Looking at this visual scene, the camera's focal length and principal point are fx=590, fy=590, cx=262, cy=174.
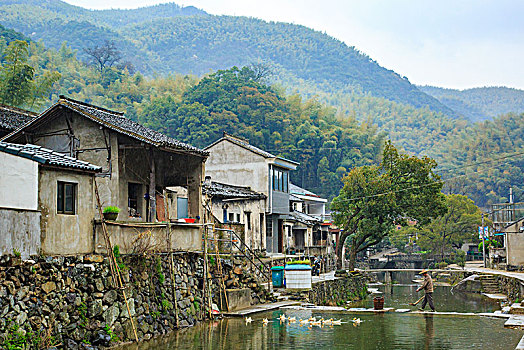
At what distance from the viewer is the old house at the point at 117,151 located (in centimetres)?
2080

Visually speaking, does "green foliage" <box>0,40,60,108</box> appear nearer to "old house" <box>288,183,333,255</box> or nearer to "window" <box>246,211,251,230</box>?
"window" <box>246,211,251,230</box>

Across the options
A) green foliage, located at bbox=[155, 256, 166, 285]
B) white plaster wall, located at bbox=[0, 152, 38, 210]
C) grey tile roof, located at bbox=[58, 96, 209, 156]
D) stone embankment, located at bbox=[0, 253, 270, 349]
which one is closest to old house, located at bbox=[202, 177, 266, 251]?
grey tile roof, located at bbox=[58, 96, 209, 156]

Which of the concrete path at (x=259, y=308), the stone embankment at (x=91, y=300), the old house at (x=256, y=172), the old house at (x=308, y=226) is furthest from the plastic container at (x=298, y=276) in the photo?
the old house at (x=308, y=226)

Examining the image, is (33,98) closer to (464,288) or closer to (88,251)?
(88,251)

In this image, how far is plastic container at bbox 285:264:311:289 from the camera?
28.1m

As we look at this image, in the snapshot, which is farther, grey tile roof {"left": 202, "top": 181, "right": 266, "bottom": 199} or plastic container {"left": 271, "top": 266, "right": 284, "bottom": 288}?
grey tile roof {"left": 202, "top": 181, "right": 266, "bottom": 199}

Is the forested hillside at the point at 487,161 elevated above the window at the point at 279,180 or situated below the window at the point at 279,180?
above

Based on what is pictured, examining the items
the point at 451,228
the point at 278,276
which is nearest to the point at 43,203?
the point at 278,276

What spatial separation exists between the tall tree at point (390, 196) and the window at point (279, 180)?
9.30 metres

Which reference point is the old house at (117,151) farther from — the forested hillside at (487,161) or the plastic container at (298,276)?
the forested hillside at (487,161)

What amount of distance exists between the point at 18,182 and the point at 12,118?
11981 mm

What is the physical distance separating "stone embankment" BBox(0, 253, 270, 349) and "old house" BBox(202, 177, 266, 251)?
10219 millimetres

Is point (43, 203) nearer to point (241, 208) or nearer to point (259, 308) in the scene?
point (259, 308)

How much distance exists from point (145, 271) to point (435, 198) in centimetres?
3423
